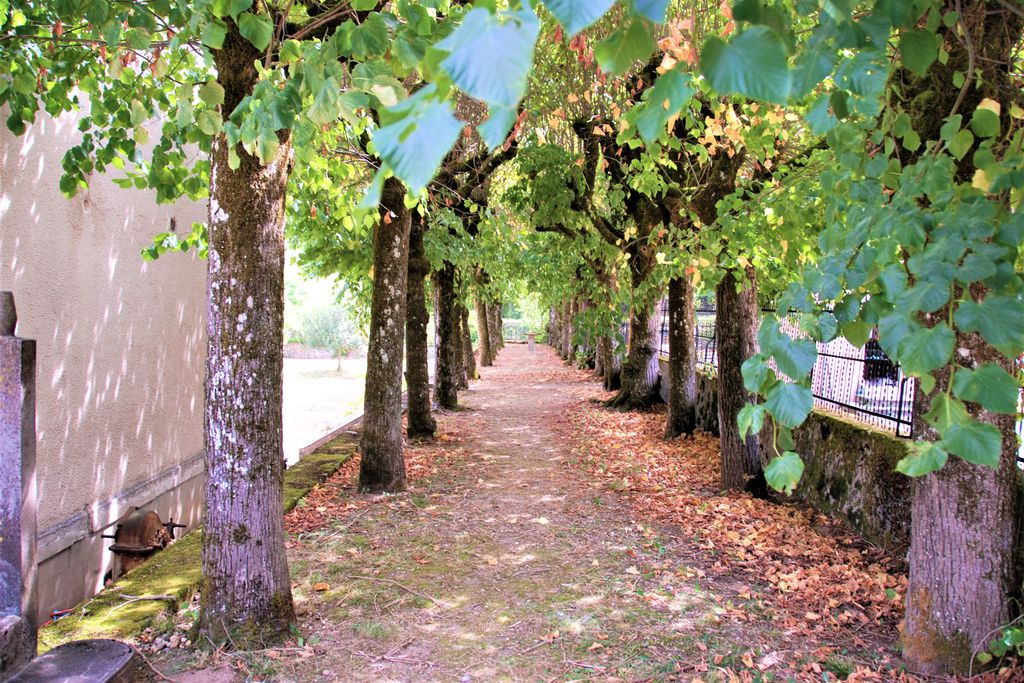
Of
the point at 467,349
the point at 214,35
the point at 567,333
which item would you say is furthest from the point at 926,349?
the point at 567,333

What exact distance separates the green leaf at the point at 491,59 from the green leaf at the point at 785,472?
1367 millimetres

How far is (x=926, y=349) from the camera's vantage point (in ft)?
5.65

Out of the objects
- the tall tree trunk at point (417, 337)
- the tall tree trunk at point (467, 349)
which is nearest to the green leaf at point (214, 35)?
the tall tree trunk at point (417, 337)

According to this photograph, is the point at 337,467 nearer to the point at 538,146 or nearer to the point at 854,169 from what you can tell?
the point at 538,146

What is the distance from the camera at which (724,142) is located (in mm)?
8133

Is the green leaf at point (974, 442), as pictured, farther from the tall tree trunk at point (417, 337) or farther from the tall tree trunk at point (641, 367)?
the tall tree trunk at point (641, 367)

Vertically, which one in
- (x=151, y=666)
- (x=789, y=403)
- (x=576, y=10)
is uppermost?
(x=576, y=10)

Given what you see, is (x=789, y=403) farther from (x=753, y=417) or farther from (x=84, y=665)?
(x=84, y=665)

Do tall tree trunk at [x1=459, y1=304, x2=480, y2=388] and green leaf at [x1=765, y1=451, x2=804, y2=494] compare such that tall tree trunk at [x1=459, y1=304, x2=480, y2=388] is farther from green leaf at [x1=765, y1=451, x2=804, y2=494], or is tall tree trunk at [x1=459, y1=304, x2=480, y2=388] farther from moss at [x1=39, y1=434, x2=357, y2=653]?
green leaf at [x1=765, y1=451, x2=804, y2=494]

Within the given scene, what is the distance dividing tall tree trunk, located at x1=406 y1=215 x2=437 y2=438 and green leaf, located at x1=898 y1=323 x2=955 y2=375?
992 centimetres

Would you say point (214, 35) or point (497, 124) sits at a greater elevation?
point (214, 35)

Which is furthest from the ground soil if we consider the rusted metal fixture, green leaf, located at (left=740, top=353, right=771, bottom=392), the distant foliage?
the distant foliage

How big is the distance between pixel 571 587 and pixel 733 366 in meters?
3.75

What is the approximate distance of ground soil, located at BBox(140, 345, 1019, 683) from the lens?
418 centimetres
